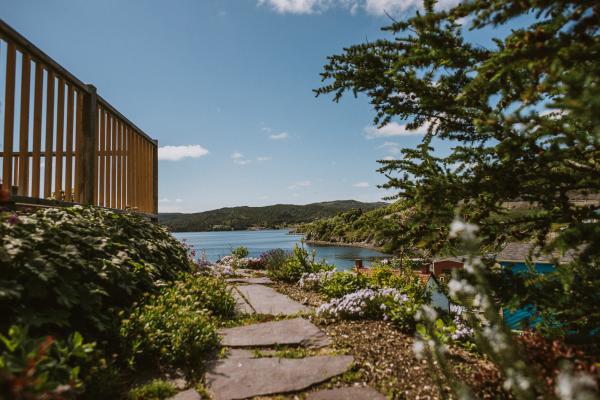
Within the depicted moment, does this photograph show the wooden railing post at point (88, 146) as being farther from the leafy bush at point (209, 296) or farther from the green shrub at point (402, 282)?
the green shrub at point (402, 282)

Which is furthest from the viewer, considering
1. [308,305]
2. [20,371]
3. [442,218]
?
[308,305]

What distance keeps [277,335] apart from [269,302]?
1472 mm

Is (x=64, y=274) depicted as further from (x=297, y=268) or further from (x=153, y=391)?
(x=297, y=268)

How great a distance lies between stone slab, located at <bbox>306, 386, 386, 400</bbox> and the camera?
7.16 feet

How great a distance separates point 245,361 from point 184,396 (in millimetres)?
577

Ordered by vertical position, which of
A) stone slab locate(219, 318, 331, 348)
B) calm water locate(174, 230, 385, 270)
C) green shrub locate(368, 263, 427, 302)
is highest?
green shrub locate(368, 263, 427, 302)

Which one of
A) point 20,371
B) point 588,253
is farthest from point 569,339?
point 20,371

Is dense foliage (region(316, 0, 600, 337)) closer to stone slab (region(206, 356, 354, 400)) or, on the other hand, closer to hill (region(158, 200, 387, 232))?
stone slab (region(206, 356, 354, 400))

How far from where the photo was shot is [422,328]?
9.86ft

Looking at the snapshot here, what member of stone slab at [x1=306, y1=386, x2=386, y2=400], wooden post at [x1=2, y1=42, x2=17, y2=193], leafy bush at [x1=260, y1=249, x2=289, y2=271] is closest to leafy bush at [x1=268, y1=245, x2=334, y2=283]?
leafy bush at [x1=260, y1=249, x2=289, y2=271]

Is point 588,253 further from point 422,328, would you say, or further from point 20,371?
point 20,371

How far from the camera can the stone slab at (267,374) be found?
7.55 feet

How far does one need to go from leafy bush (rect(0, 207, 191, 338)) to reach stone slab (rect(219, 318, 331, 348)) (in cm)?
98

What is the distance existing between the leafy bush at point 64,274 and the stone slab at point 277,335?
98 centimetres
